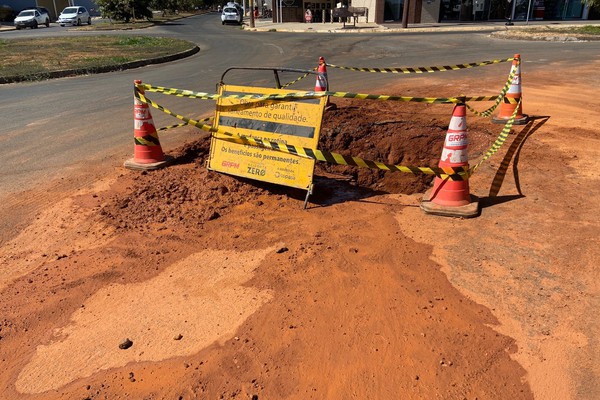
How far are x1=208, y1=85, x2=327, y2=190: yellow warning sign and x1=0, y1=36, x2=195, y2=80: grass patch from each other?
1189cm

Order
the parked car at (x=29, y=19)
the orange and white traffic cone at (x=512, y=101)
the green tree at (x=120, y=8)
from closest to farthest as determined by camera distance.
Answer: the orange and white traffic cone at (x=512, y=101) → the parked car at (x=29, y=19) → the green tree at (x=120, y=8)

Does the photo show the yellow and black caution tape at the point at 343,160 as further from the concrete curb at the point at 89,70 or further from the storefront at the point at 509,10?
the storefront at the point at 509,10

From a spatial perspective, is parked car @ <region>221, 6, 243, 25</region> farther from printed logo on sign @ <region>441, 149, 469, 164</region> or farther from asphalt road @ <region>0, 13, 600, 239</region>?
printed logo on sign @ <region>441, 149, 469, 164</region>

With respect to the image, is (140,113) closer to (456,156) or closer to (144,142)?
(144,142)

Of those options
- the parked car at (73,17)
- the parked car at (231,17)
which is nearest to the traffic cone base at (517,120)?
the parked car at (231,17)

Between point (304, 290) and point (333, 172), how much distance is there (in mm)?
3251

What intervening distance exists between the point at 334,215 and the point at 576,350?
2.61 meters

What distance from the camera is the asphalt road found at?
6.95 m

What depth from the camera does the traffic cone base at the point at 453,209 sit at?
15.3 feet

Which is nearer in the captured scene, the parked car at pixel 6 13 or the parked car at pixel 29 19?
the parked car at pixel 29 19

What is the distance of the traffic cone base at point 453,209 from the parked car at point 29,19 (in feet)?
161

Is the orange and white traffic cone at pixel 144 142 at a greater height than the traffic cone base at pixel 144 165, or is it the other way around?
the orange and white traffic cone at pixel 144 142

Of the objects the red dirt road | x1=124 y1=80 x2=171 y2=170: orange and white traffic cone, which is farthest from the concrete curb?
the red dirt road

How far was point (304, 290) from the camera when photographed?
3.61m
